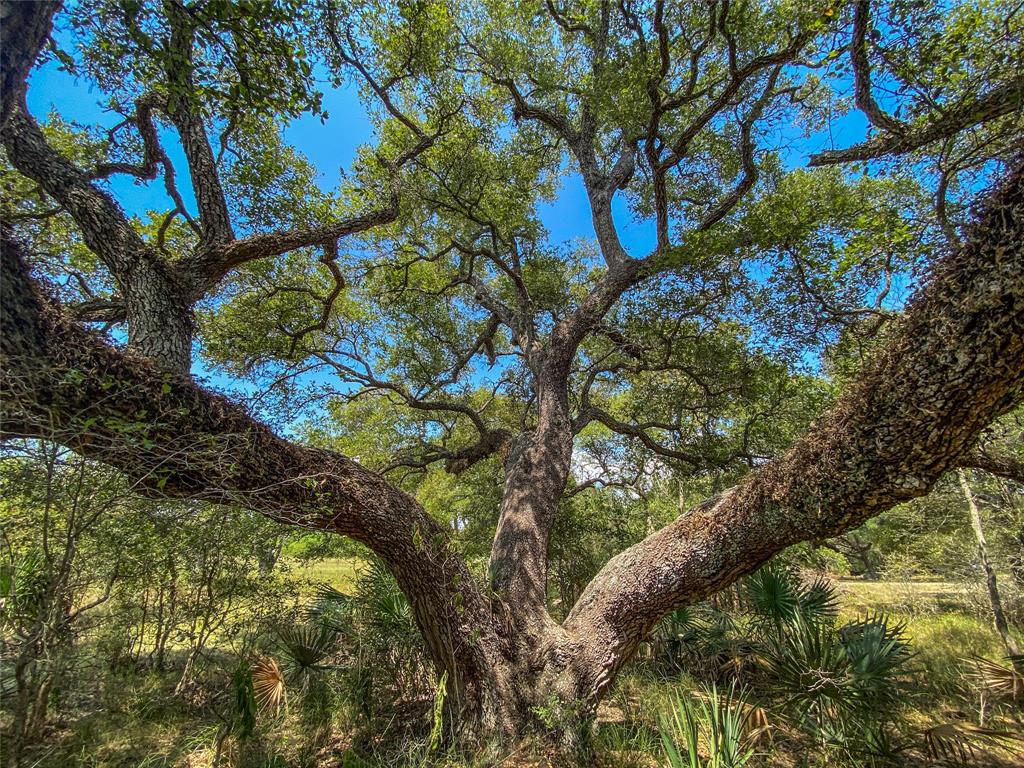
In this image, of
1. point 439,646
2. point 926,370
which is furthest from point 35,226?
point 926,370

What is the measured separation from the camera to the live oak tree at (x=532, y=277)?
2293 millimetres

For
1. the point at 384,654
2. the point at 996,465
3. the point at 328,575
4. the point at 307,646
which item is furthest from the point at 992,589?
the point at 328,575

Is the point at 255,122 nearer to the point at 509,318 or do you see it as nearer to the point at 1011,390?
the point at 509,318

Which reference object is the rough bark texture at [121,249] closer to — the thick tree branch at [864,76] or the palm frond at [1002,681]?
the thick tree branch at [864,76]

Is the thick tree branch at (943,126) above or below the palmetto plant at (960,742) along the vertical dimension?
above

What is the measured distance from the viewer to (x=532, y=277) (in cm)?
829

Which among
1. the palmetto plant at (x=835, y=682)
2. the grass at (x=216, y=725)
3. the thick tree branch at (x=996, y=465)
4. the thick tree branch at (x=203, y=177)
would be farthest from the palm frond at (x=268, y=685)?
the thick tree branch at (x=996, y=465)

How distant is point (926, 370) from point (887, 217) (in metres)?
2.70

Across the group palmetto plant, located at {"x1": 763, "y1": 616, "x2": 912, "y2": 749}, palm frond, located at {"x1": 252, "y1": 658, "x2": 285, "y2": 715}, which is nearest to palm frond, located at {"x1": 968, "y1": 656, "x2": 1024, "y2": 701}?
palmetto plant, located at {"x1": 763, "y1": 616, "x2": 912, "y2": 749}

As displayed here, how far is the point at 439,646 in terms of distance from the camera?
3664mm

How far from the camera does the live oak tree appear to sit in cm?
229

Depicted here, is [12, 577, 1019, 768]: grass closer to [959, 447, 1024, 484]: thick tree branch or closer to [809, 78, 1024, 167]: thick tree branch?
[959, 447, 1024, 484]: thick tree branch

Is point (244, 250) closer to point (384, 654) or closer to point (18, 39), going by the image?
point (18, 39)

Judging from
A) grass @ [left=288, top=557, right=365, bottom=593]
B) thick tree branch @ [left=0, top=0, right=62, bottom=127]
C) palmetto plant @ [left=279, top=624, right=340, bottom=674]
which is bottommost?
palmetto plant @ [left=279, top=624, right=340, bottom=674]
